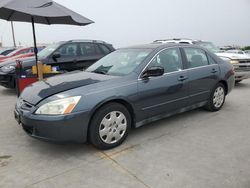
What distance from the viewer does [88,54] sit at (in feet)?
26.7

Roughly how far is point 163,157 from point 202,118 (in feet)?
6.12

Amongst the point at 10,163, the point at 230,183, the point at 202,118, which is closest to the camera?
the point at 230,183

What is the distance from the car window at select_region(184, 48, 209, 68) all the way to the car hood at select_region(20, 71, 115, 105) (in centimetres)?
168

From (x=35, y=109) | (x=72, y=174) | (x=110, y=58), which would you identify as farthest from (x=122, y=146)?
(x=110, y=58)

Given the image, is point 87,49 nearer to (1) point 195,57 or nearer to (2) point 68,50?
(2) point 68,50

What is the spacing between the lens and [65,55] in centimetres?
773

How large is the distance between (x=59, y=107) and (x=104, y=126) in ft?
2.19

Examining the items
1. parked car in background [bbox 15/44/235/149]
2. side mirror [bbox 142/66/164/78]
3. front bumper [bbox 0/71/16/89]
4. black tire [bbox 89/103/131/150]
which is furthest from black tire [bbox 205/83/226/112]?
front bumper [bbox 0/71/16/89]

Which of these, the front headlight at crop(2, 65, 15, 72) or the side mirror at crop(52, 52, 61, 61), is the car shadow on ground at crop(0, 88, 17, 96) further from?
the side mirror at crop(52, 52, 61, 61)

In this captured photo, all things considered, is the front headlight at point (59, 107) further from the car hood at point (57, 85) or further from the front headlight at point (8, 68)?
A: the front headlight at point (8, 68)

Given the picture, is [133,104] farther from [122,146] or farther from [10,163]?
[10,163]

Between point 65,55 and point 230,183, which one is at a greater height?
point 65,55

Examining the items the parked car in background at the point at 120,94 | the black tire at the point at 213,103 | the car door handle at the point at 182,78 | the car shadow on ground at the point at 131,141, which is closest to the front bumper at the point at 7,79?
the parked car in background at the point at 120,94

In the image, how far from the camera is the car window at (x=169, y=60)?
427 centimetres
